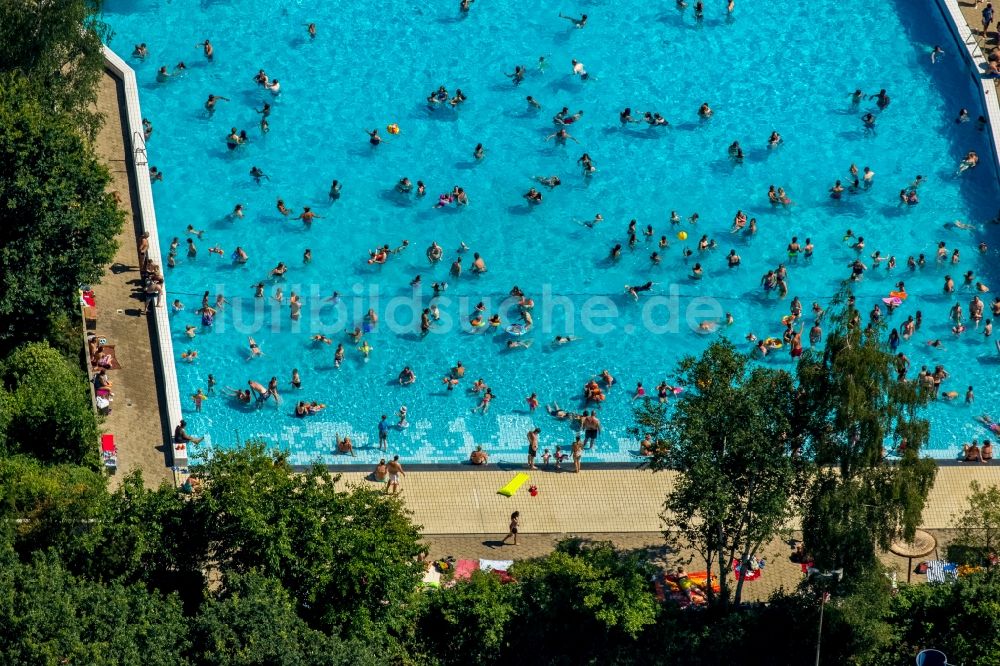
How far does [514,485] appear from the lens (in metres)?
44.4

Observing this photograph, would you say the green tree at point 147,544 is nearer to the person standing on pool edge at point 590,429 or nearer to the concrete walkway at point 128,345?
the concrete walkway at point 128,345

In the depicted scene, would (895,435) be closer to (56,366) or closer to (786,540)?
(786,540)

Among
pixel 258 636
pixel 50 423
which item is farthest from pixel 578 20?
pixel 258 636

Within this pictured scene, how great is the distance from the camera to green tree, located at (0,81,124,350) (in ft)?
140

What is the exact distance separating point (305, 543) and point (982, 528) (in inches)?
545

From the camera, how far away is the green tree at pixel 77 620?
111ft

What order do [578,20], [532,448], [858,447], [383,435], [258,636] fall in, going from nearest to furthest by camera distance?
[258,636], [858,447], [532,448], [383,435], [578,20]

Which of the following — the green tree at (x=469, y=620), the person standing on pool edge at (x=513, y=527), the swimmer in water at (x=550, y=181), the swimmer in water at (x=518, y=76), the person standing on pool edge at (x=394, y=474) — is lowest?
the green tree at (x=469, y=620)

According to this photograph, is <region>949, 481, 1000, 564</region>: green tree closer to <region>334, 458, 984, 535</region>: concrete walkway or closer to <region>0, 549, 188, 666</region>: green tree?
<region>334, 458, 984, 535</region>: concrete walkway

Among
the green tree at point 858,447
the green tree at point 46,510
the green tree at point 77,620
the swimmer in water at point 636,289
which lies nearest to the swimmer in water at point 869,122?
the swimmer in water at point 636,289

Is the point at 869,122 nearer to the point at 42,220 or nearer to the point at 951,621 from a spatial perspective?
the point at 951,621

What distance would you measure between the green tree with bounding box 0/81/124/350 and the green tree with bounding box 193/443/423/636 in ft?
24.8

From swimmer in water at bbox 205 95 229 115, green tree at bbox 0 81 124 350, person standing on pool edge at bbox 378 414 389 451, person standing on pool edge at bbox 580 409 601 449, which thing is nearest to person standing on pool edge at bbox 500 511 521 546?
person standing on pool edge at bbox 580 409 601 449

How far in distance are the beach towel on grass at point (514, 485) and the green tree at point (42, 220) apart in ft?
34.5
